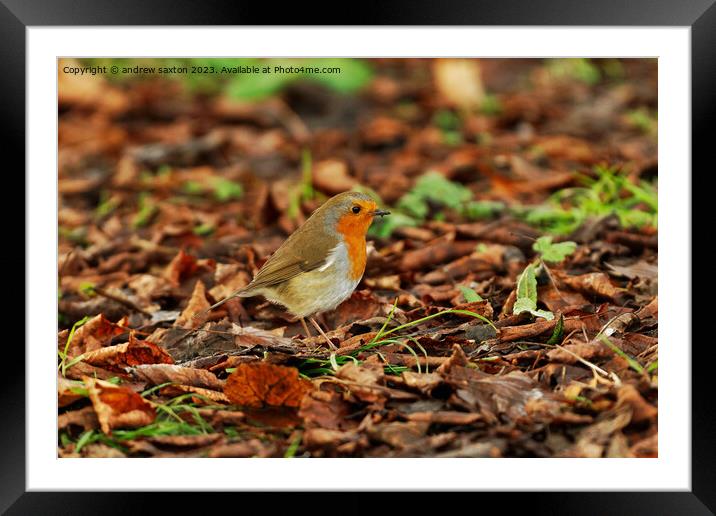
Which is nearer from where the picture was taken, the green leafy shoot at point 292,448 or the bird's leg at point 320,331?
the green leafy shoot at point 292,448

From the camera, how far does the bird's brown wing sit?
425cm

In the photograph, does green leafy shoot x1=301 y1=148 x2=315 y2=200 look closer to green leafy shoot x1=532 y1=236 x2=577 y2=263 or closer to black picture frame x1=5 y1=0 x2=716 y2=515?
green leafy shoot x1=532 y1=236 x2=577 y2=263

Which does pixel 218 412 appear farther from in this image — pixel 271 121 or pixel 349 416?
pixel 271 121

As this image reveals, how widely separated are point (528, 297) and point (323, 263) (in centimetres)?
104

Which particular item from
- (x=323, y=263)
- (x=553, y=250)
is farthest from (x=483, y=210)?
(x=323, y=263)

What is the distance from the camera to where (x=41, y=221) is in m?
3.34

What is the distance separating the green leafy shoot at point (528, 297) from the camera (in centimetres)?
388

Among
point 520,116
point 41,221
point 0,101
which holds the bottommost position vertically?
point 41,221

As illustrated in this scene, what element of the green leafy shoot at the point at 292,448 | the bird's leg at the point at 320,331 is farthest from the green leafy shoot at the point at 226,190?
the green leafy shoot at the point at 292,448

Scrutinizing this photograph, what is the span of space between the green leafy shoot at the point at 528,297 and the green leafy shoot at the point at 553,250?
0.29 metres

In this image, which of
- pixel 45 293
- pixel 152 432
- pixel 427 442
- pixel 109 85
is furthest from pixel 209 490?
pixel 109 85

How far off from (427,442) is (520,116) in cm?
510

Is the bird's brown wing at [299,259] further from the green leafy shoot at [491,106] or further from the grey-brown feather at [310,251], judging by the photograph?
the green leafy shoot at [491,106]

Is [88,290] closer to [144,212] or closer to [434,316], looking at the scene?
[144,212]
